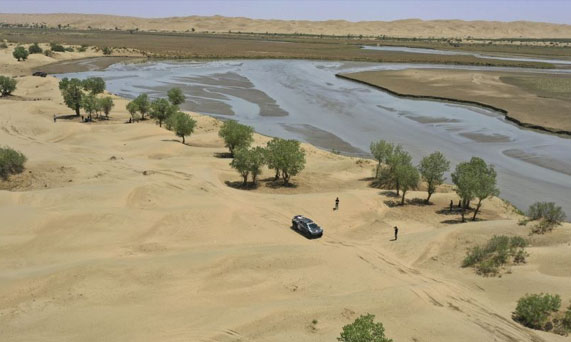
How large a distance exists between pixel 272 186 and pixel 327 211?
30.0 ft

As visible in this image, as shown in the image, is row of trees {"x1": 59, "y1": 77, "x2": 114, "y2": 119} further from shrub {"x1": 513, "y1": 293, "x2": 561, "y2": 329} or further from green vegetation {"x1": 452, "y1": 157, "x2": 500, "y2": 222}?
shrub {"x1": 513, "y1": 293, "x2": 561, "y2": 329}

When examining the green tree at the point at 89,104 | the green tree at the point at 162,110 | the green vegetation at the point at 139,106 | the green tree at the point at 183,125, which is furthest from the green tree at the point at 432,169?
the green tree at the point at 89,104

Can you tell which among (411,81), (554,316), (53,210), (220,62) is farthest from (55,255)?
(220,62)

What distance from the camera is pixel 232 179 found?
4725 cm

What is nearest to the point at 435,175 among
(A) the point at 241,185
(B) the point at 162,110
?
(A) the point at 241,185

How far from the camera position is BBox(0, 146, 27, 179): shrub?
42219 millimetres

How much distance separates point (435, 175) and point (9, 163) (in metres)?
41.3

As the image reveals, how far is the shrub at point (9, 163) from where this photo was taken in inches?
1662

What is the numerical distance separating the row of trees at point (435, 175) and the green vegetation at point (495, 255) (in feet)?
26.1

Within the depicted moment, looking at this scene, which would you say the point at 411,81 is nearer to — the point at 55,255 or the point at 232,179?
the point at 232,179

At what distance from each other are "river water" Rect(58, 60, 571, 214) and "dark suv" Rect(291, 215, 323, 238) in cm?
2374

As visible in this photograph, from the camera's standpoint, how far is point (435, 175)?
4184cm

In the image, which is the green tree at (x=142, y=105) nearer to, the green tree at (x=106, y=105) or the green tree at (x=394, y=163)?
the green tree at (x=106, y=105)

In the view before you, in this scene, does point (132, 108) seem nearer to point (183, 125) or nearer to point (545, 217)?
point (183, 125)
